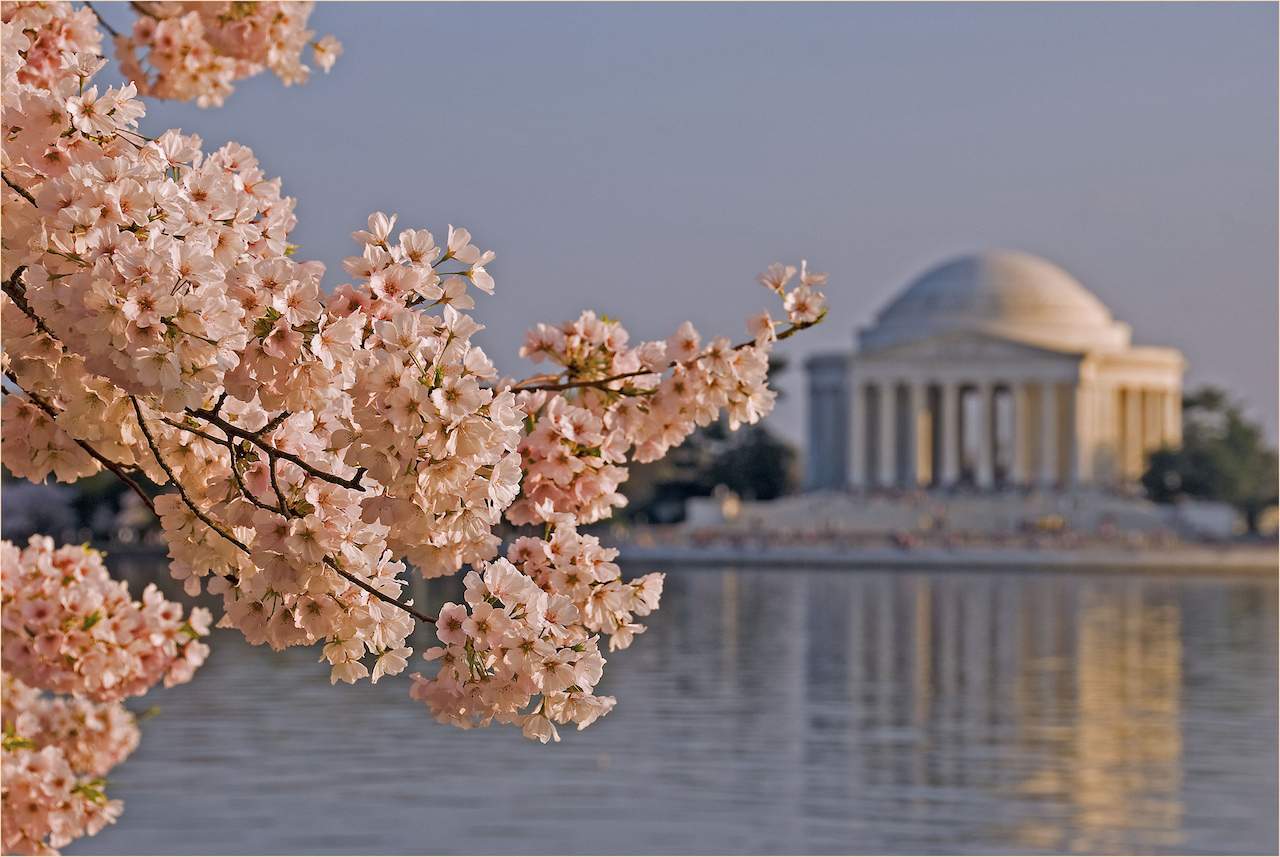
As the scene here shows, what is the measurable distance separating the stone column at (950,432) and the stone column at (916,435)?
1.50 meters

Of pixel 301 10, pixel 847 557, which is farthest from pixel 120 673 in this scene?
pixel 847 557

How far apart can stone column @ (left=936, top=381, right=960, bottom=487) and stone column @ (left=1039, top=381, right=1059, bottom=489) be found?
620cm

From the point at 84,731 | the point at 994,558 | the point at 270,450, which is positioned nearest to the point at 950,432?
the point at 994,558

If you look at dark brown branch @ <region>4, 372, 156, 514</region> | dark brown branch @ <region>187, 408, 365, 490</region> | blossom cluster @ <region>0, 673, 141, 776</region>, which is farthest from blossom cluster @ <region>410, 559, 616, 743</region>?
blossom cluster @ <region>0, 673, 141, 776</region>

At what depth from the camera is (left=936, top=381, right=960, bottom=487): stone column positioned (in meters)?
181

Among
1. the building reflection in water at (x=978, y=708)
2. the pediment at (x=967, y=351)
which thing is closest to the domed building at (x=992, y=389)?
the pediment at (x=967, y=351)

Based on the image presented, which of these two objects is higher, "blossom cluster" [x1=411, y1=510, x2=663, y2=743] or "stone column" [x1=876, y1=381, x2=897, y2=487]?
"stone column" [x1=876, y1=381, x2=897, y2=487]

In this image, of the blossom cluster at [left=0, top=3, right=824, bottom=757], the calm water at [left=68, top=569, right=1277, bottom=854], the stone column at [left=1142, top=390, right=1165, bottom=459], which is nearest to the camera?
the blossom cluster at [left=0, top=3, right=824, bottom=757]

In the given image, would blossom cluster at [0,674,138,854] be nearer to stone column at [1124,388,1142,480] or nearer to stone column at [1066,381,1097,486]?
stone column at [1066,381,1097,486]

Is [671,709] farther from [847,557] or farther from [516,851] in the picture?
[847,557]

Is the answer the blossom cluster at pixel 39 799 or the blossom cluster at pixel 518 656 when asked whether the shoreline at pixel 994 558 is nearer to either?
the blossom cluster at pixel 39 799

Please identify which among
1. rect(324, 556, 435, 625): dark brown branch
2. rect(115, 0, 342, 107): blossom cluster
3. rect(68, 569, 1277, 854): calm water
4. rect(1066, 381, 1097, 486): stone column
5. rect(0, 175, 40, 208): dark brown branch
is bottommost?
rect(68, 569, 1277, 854): calm water

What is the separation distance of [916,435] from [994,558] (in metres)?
56.3

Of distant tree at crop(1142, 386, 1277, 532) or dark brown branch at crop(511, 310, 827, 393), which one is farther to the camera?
distant tree at crop(1142, 386, 1277, 532)
